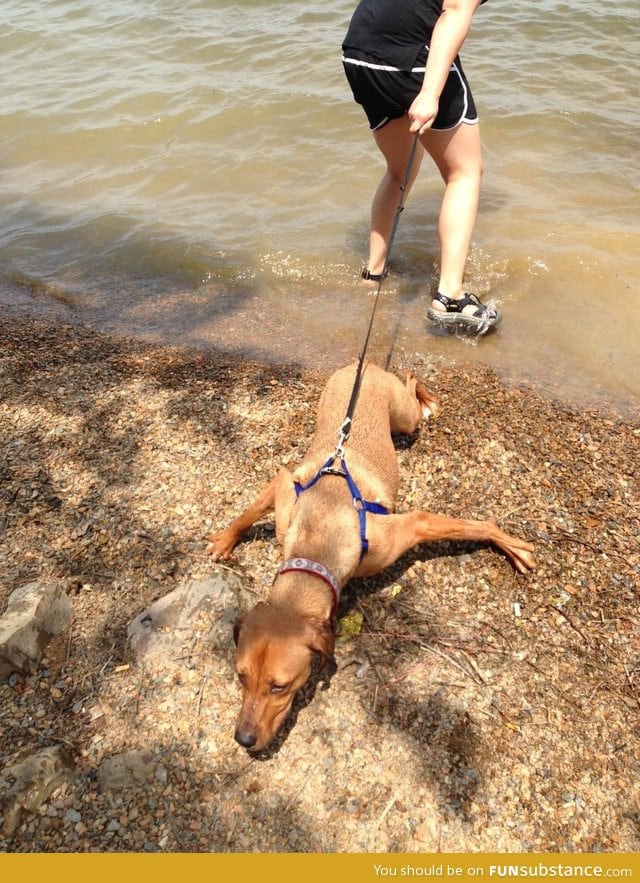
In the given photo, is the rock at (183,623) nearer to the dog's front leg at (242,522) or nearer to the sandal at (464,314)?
the dog's front leg at (242,522)

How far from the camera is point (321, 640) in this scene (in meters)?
2.69

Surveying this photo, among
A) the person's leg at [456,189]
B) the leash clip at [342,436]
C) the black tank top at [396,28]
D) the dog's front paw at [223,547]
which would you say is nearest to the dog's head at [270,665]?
the dog's front paw at [223,547]

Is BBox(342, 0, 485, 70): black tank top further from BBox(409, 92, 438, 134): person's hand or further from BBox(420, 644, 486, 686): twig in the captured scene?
BBox(420, 644, 486, 686): twig

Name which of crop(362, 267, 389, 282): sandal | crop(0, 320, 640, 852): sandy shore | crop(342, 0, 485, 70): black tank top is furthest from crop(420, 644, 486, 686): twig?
crop(362, 267, 389, 282): sandal

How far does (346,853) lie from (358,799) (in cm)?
21

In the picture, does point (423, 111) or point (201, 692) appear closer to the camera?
point (201, 692)

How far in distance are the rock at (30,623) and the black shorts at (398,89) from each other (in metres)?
3.92

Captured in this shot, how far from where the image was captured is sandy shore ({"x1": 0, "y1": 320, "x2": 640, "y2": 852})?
2674mm

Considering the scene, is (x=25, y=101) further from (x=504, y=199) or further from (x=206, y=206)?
(x=504, y=199)

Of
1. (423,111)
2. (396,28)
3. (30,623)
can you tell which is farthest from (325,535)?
(396,28)

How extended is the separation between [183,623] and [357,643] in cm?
94

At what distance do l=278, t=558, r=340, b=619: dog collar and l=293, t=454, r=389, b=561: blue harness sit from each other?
30 cm

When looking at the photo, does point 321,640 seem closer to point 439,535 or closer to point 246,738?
point 246,738

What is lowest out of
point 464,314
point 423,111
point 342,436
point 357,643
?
point 357,643
